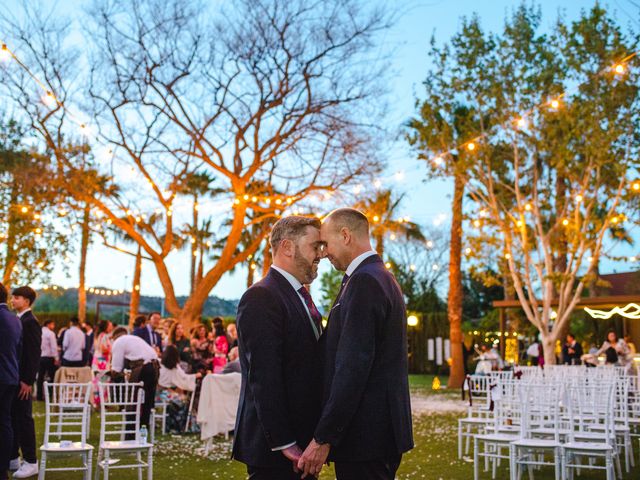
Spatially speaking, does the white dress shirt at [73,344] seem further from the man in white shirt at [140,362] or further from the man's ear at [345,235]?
the man's ear at [345,235]

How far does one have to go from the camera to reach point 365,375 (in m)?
2.89

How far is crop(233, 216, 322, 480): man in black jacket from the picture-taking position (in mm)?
2975

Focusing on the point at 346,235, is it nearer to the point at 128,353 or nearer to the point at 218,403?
the point at 128,353

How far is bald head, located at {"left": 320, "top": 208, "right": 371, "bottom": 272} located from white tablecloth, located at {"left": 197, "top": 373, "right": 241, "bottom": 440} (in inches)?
265

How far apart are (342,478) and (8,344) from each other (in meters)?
3.83

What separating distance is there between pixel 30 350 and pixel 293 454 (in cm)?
451

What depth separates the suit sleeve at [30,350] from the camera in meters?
6.72

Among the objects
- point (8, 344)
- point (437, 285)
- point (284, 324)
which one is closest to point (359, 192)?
point (8, 344)

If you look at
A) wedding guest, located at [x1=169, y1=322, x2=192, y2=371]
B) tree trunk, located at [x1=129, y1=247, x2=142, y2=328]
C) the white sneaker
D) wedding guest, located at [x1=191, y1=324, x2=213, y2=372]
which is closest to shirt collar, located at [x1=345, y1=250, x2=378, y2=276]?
the white sneaker

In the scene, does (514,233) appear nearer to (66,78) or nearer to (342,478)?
(66,78)

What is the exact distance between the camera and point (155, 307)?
5544cm

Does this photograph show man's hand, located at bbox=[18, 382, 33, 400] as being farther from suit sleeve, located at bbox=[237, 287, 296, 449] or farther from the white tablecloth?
suit sleeve, located at bbox=[237, 287, 296, 449]

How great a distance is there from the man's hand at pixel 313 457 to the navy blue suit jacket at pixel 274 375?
0.33 ft

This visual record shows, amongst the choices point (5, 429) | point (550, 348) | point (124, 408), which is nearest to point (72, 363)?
point (124, 408)
